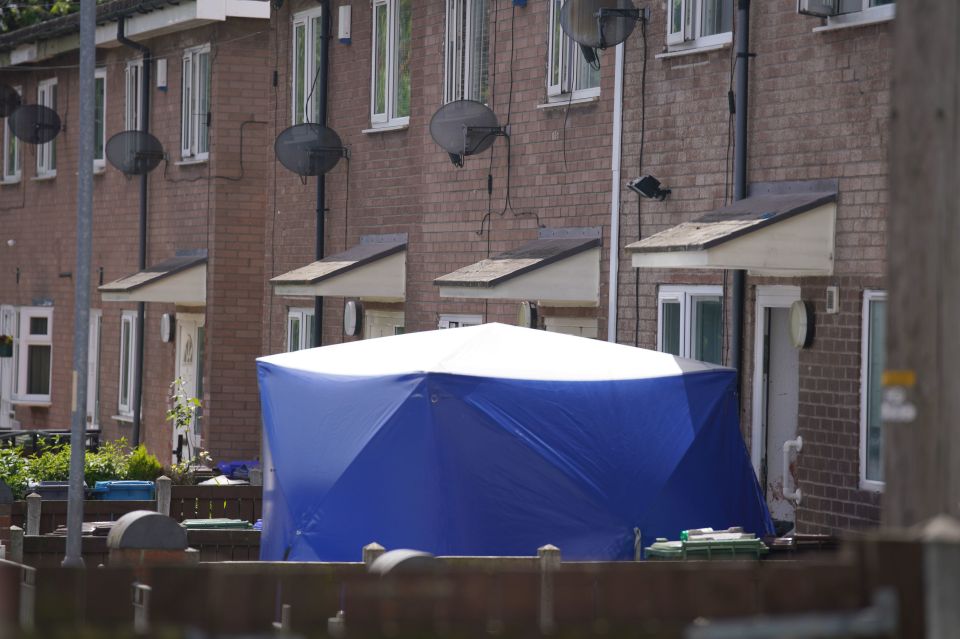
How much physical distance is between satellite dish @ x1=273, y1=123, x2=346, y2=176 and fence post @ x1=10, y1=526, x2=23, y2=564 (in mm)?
9612

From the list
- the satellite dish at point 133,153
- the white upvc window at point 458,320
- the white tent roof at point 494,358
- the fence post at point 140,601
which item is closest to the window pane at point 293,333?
the satellite dish at point 133,153

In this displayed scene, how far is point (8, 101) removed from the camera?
29.6 metres

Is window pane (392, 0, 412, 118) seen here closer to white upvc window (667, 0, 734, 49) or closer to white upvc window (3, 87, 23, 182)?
white upvc window (667, 0, 734, 49)

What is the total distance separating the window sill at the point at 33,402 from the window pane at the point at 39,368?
18 cm

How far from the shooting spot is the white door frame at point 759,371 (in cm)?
1293

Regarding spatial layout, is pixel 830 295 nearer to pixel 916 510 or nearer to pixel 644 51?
pixel 644 51

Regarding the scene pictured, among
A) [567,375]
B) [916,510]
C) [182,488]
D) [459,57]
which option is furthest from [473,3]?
[916,510]

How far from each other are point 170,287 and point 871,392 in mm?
13169

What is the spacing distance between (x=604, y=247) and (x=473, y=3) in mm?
3759

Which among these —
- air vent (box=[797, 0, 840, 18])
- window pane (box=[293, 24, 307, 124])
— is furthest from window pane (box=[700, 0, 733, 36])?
window pane (box=[293, 24, 307, 124])

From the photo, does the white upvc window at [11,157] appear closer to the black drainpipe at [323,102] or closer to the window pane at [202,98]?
the window pane at [202,98]

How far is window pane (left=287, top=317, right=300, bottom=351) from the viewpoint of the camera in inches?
856

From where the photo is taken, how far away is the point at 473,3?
1777cm

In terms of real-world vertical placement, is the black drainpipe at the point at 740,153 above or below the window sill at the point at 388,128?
→ below
